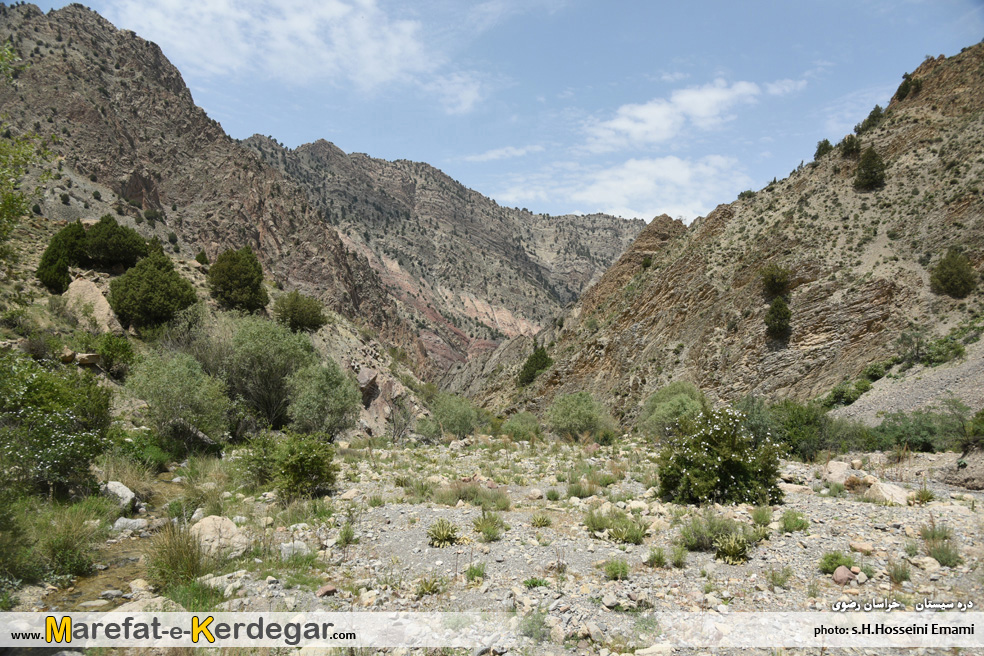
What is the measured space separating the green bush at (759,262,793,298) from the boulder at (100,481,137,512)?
111 ft

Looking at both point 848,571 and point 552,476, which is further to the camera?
point 552,476

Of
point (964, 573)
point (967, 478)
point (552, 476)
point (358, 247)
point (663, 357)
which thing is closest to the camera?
point (964, 573)

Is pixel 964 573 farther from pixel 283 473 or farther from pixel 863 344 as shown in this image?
pixel 863 344

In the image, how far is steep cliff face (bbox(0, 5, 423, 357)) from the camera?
1991 inches

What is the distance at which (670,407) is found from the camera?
2417cm

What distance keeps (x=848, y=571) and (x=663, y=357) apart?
30.4 meters

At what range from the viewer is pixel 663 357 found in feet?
118

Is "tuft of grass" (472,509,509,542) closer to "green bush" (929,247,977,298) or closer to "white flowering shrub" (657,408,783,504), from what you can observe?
"white flowering shrub" (657,408,783,504)

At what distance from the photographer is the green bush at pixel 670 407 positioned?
2331cm

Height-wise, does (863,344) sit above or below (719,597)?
above

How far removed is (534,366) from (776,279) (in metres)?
25.2

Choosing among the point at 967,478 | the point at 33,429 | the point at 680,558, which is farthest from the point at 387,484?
the point at 967,478

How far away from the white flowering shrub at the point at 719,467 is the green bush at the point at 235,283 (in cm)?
2697

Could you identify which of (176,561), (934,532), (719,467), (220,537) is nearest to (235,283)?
(220,537)
